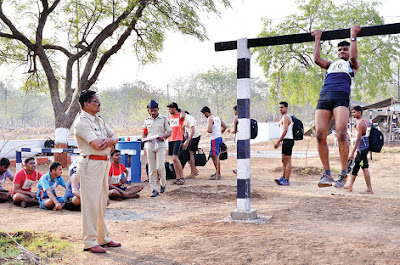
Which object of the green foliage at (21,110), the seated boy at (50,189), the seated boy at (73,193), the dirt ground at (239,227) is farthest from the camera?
the green foliage at (21,110)

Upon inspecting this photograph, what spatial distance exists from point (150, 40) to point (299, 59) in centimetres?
1301

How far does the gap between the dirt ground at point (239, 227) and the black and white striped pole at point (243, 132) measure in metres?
0.33

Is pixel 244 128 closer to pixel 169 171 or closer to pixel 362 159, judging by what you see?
pixel 362 159

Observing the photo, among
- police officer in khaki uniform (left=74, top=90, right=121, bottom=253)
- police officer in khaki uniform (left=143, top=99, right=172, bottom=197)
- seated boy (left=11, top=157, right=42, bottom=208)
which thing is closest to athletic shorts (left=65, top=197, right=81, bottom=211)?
seated boy (left=11, top=157, right=42, bottom=208)

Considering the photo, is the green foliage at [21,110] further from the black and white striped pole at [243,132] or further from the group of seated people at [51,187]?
the black and white striped pole at [243,132]

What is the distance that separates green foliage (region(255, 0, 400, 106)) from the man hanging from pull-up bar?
2036cm

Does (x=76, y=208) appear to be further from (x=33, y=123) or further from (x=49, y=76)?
(x=33, y=123)

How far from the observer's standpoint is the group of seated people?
750cm

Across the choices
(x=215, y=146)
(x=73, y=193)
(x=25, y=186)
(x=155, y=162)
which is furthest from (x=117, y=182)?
(x=215, y=146)

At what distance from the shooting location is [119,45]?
15.8 metres

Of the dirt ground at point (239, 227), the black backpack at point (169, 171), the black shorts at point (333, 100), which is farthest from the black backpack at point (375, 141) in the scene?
the black backpack at point (169, 171)

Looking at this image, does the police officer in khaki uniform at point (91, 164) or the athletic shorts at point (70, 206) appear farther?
the athletic shorts at point (70, 206)

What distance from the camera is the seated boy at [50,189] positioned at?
295 inches

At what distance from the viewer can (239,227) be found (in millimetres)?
5715
